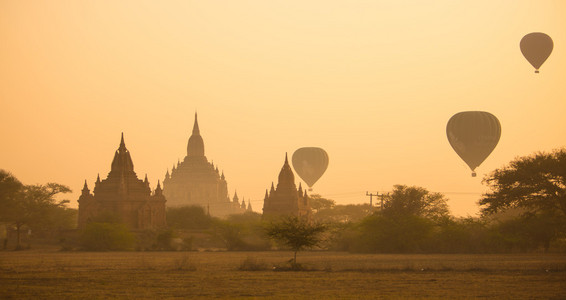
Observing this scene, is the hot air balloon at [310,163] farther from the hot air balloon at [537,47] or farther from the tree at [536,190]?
the tree at [536,190]

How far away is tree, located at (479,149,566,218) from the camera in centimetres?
4750

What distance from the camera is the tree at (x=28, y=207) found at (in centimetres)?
6856

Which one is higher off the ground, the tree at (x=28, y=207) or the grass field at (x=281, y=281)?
the tree at (x=28, y=207)

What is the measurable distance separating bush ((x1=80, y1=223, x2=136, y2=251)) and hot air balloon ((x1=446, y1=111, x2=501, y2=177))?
1126 inches

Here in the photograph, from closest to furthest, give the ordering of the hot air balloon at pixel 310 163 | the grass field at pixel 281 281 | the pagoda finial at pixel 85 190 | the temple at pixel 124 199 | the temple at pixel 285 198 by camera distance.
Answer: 1. the grass field at pixel 281 281
2. the temple at pixel 124 199
3. the pagoda finial at pixel 85 190
4. the temple at pixel 285 198
5. the hot air balloon at pixel 310 163

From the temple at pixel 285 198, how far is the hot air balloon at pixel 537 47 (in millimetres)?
40434

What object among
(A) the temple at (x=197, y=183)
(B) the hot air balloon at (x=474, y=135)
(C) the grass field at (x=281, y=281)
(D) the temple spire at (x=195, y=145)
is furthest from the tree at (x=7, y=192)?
(D) the temple spire at (x=195, y=145)

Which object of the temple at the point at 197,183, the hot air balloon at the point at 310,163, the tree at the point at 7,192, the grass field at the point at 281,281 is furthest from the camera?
the temple at the point at 197,183

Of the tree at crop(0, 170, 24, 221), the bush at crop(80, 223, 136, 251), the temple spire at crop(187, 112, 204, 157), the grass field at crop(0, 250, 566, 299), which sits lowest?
the grass field at crop(0, 250, 566, 299)

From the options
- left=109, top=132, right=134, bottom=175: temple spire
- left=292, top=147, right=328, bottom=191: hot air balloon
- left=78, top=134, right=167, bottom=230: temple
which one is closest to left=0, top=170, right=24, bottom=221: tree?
left=78, top=134, right=167, bottom=230: temple

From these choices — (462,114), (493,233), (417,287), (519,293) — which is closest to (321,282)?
(417,287)

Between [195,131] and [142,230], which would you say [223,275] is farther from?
[195,131]

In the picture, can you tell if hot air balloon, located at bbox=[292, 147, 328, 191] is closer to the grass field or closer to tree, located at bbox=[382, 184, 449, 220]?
tree, located at bbox=[382, 184, 449, 220]

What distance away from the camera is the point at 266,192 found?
102062 mm
